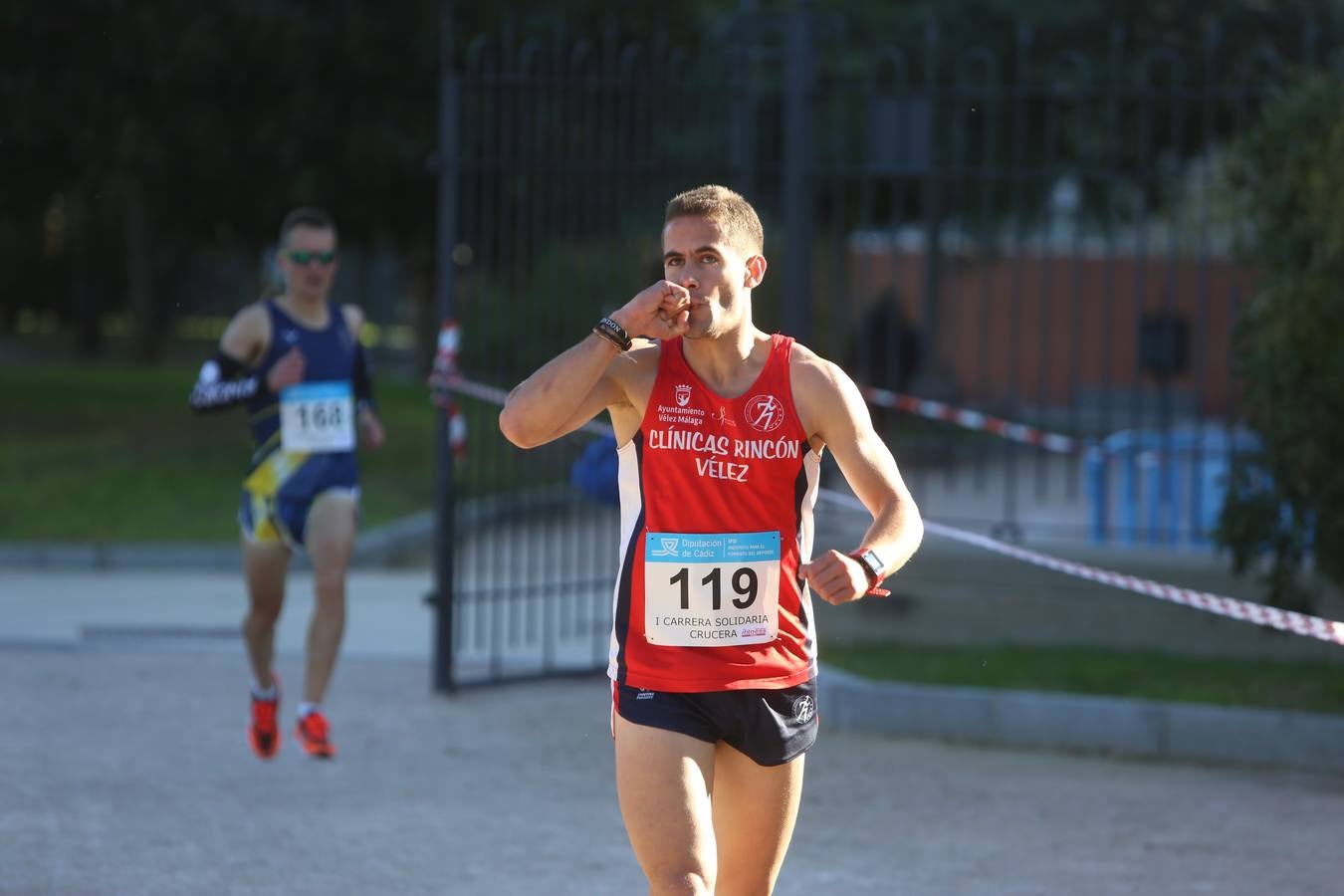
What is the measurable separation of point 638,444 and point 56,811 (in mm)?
3406

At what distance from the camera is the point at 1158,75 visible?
714 inches

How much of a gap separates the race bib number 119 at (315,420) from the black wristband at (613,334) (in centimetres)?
376

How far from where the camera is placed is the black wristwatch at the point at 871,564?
150 inches

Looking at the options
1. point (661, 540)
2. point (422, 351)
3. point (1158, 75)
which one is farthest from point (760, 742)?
point (422, 351)

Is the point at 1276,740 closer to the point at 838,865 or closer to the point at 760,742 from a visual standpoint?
the point at 838,865

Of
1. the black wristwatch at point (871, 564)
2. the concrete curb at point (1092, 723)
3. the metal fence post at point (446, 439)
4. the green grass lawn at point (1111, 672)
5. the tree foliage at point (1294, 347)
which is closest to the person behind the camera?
the black wristwatch at point (871, 564)

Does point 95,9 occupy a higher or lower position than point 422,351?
higher

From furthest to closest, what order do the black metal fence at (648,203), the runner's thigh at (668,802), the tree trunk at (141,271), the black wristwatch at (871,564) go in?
1. the tree trunk at (141,271)
2. the black metal fence at (648,203)
3. the runner's thigh at (668,802)
4. the black wristwatch at (871,564)

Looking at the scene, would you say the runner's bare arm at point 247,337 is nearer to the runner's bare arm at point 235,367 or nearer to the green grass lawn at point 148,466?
the runner's bare arm at point 235,367

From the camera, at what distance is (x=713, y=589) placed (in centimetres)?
406

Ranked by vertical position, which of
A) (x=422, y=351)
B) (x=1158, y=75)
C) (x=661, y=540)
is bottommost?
(x=422, y=351)

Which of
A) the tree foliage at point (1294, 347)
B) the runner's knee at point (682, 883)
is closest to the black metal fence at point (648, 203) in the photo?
the tree foliage at point (1294, 347)

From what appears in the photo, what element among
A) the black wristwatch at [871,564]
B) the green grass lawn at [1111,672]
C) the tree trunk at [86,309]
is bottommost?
the tree trunk at [86,309]

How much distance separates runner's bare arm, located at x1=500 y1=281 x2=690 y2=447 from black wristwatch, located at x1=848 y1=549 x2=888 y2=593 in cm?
60
